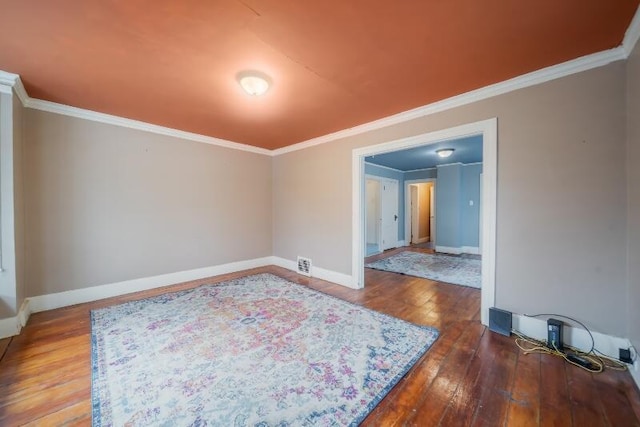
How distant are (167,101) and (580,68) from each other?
4.15m

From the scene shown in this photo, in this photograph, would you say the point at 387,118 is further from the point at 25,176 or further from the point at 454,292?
the point at 25,176

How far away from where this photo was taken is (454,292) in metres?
3.57

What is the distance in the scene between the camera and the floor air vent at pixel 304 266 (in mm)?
4445

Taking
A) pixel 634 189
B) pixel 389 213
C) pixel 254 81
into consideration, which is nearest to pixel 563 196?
pixel 634 189

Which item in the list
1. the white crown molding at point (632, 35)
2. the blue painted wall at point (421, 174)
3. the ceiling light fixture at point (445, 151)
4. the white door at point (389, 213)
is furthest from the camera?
the blue painted wall at point (421, 174)

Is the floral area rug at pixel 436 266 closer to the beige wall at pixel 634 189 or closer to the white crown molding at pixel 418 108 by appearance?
the beige wall at pixel 634 189

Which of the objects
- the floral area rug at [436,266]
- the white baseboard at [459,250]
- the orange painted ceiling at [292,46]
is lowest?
the floral area rug at [436,266]

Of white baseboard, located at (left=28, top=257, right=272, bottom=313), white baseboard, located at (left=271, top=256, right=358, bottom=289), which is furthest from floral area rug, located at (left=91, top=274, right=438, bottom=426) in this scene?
white baseboard, located at (left=271, top=256, right=358, bottom=289)

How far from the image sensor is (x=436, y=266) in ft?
17.0

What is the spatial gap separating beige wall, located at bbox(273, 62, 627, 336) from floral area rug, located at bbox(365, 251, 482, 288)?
1681mm

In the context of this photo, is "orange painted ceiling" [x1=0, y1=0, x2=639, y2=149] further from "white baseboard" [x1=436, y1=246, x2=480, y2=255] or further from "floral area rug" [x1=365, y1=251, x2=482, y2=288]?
"white baseboard" [x1=436, y1=246, x2=480, y2=255]

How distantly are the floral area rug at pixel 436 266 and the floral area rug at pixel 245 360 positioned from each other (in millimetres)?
2072

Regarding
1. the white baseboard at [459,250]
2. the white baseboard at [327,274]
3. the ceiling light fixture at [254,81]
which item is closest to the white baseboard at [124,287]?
the white baseboard at [327,274]

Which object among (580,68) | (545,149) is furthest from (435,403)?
(580,68)
